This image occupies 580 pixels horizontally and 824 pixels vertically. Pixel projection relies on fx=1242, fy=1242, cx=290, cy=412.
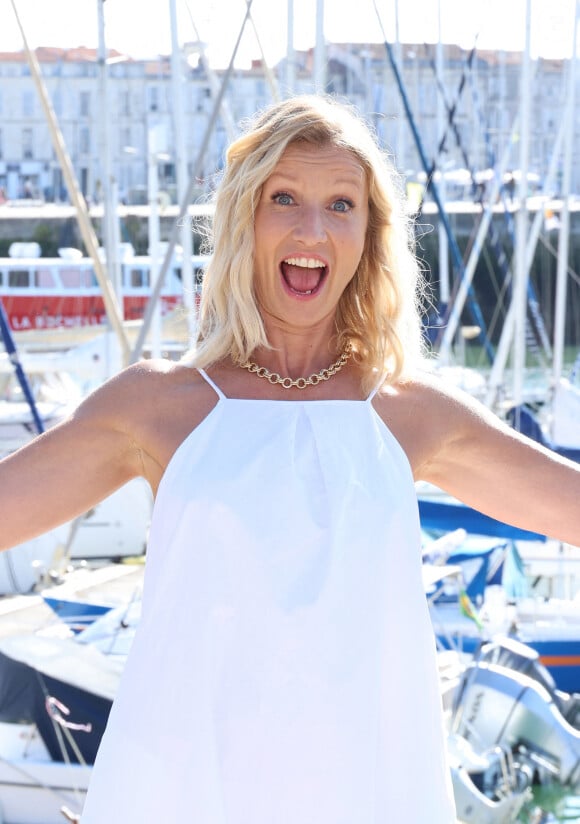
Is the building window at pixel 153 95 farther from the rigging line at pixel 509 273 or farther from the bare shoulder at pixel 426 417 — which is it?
the bare shoulder at pixel 426 417

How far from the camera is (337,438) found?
164cm

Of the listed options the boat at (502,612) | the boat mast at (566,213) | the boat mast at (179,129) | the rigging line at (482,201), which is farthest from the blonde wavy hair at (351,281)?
the rigging line at (482,201)

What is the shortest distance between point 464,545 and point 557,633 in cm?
81

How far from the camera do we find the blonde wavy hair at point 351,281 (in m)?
1.67

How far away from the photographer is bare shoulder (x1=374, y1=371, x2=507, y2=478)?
66.8 inches

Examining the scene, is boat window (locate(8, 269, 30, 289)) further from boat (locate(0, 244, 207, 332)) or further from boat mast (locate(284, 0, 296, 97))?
boat mast (locate(284, 0, 296, 97))

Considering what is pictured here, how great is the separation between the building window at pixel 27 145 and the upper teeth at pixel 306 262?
136ft

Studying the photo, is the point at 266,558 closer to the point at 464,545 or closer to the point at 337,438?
the point at 337,438

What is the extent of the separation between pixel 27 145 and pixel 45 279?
2363cm

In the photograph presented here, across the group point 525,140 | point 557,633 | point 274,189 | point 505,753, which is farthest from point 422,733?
point 525,140

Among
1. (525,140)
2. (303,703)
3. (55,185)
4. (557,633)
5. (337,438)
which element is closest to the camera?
(303,703)

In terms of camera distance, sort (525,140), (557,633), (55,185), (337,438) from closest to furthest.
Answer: (337,438) < (557,633) < (525,140) < (55,185)

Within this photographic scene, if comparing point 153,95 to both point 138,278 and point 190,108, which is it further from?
point 138,278

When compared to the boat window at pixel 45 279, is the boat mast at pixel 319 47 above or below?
above
